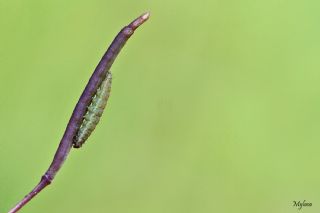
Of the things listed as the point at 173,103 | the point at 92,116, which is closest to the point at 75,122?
the point at 92,116

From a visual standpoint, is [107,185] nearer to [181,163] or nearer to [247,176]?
[181,163]

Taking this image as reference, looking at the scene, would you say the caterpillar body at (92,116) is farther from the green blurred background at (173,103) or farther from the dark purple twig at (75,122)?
the green blurred background at (173,103)

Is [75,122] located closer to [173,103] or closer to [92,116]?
[92,116]

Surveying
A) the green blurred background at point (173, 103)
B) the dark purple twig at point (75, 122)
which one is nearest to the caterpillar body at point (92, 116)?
the dark purple twig at point (75, 122)

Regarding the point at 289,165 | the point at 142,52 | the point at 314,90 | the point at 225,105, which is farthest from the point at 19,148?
the point at 314,90

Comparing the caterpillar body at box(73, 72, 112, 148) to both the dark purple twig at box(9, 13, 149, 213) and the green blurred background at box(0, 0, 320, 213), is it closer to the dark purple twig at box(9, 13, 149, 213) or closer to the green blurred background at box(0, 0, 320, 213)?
the dark purple twig at box(9, 13, 149, 213)
